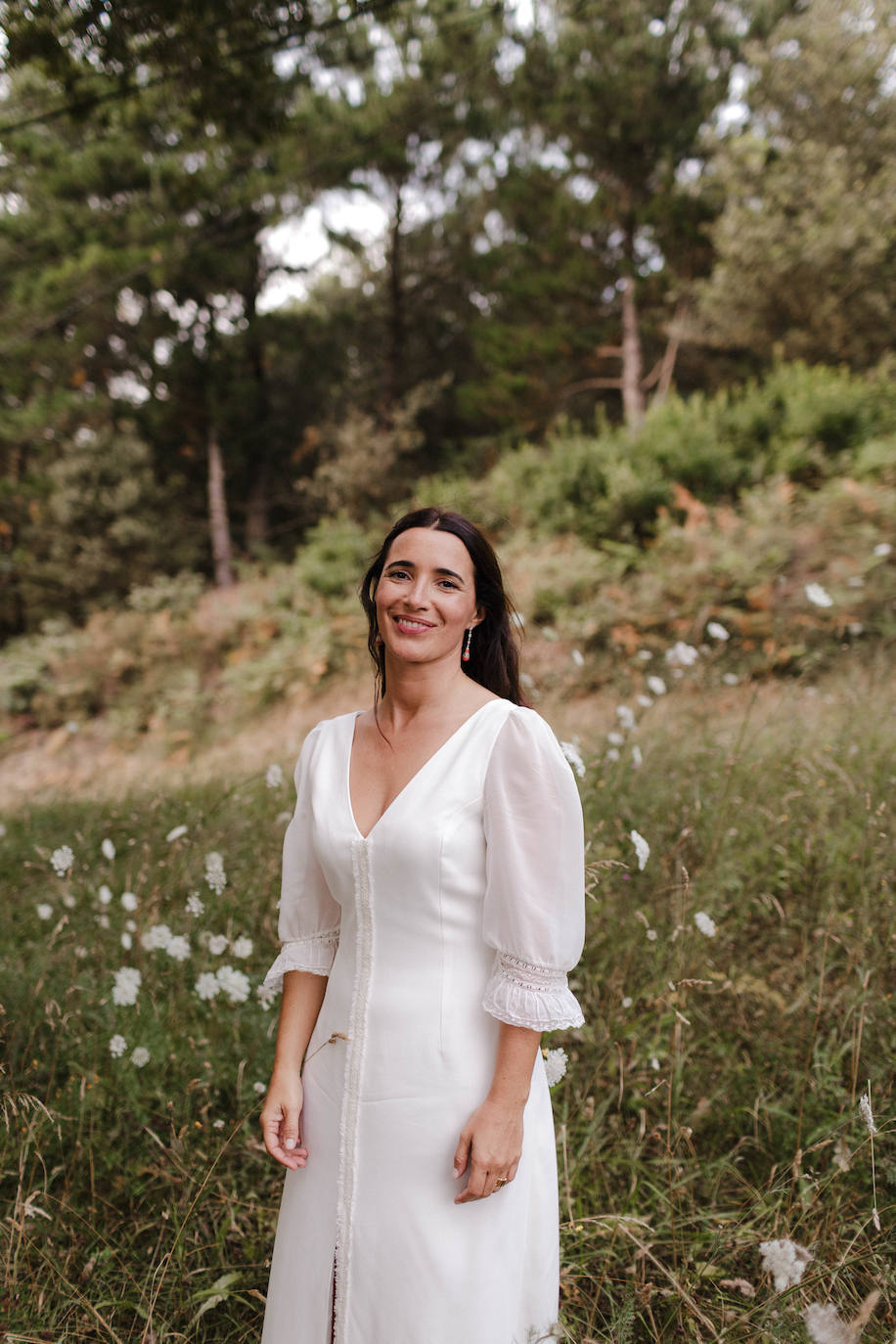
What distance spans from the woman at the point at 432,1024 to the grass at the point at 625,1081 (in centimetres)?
21

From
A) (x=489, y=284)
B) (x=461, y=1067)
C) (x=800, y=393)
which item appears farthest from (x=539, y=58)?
(x=461, y=1067)

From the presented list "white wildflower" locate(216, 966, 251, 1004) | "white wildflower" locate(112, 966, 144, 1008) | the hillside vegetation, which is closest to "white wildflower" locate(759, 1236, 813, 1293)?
the hillside vegetation

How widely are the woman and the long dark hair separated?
0.07m

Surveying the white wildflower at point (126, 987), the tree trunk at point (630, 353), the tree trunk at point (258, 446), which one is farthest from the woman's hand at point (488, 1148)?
the tree trunk at point (258, 446)

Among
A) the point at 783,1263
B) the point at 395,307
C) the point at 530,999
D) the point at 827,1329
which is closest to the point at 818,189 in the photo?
the point at 395,307

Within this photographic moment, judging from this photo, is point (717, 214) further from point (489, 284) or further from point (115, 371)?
point (115, 371)

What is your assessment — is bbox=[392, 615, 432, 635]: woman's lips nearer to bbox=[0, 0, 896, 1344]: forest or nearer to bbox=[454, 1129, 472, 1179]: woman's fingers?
bbox=[0, 0, 896, 1344]: forest

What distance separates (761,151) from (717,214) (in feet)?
4.49

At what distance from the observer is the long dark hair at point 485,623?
1556 mm

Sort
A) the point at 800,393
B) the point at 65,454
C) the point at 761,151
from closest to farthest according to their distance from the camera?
1. the point at 800,393
2. the point at 761,151
3. the point at 65,454

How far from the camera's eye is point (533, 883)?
123 cm

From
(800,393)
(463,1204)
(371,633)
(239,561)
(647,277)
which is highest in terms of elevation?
(647,277)

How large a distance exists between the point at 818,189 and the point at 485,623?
12050 millimetres

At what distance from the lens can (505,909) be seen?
1.24m
